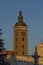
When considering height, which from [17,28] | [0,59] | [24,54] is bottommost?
[0,59]

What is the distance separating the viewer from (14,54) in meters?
94.4

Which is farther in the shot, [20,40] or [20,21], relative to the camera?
[20,21]

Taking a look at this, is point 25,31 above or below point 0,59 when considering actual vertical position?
above

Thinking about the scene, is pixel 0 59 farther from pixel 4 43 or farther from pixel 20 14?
pixel 20 14

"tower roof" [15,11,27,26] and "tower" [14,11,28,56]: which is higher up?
"tower roof" [15,11,27,26]

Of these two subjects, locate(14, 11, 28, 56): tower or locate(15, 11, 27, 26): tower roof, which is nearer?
locate(14, 11, 28, 56): tower

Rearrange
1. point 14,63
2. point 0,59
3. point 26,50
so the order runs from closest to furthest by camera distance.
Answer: point 0,59, point 14,63, point 26,50

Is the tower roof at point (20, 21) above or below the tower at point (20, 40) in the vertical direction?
above

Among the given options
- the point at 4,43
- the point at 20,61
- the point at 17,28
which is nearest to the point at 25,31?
the point at 17,28

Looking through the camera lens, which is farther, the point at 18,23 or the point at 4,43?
the point at 18,23

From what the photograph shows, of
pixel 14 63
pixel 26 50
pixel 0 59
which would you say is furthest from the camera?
pixel 26 50

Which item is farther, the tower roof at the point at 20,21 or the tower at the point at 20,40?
the tower roof at the point at 20,21

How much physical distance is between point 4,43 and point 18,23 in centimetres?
4307

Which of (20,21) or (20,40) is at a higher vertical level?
(20,21)
